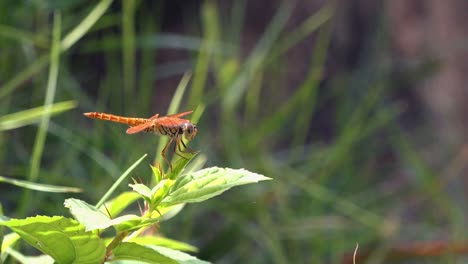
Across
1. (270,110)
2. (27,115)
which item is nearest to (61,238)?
(27,115)

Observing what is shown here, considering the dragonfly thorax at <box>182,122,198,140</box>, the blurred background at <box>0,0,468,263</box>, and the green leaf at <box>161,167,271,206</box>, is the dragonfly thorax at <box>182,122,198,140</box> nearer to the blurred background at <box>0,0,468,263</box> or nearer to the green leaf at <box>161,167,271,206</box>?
the green leaf at <box>161,167,271,206</box>

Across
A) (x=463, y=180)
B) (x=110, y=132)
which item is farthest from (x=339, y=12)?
(x=110, y=132)

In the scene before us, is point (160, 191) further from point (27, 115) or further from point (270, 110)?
point (270, 110)

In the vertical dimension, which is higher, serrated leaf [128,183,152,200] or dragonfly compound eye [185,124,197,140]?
dragonfly compound eye [185,124,197,140]

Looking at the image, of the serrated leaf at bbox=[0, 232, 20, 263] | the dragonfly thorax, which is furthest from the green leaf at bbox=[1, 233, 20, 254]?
the dragonfly thorax

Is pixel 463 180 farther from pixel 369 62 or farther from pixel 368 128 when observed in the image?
pixel 368 128

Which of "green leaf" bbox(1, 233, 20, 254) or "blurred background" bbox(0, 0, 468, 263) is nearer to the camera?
"green leaf" bbox(1, 233, 20, 254)
